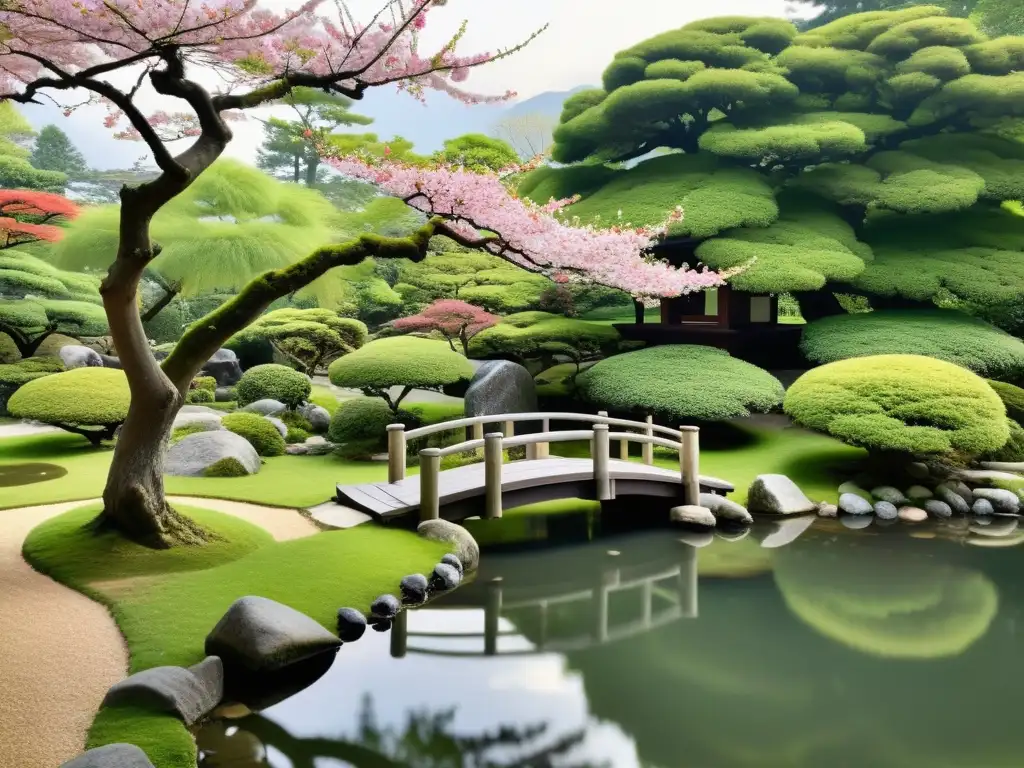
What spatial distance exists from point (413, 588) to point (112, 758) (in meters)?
2.99

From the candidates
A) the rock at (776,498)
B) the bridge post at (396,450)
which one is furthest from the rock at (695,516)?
the bridge post at (396,450)

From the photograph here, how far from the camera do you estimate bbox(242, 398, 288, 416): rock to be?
44.3 ft

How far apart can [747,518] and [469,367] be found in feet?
15.2

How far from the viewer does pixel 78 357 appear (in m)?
15.9

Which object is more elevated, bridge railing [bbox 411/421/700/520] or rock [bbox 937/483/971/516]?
bridge railing [bbox 411/421/700/520]

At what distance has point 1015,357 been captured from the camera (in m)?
11.6

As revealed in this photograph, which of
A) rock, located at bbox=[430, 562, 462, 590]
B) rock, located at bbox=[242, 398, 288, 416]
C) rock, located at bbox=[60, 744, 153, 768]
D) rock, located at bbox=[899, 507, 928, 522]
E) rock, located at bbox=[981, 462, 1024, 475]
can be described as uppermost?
rock, located at bbox=[60, 744, 153, 768]

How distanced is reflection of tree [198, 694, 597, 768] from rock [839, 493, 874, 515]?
6.06 m

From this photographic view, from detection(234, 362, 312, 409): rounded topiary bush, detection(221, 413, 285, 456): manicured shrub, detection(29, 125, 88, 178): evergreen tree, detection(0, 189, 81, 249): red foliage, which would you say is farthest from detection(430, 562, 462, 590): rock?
detection(29, 125, 88, 178): evergreen tree

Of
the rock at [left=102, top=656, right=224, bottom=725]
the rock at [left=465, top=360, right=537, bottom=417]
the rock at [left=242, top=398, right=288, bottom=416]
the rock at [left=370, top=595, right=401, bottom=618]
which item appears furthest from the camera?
the rock at [left=242, top=398, right=288, bottom=416]

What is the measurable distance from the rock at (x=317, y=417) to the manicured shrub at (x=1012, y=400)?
10477 millimetres

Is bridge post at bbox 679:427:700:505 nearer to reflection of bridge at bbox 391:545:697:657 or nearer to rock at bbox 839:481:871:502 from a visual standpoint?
reflection of bridge at bbox 391:545:697:657

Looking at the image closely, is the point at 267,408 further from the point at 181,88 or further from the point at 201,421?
the point at 181,88

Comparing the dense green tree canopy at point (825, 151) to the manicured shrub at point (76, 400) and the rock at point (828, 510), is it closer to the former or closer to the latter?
the rock at point (828, 510)
